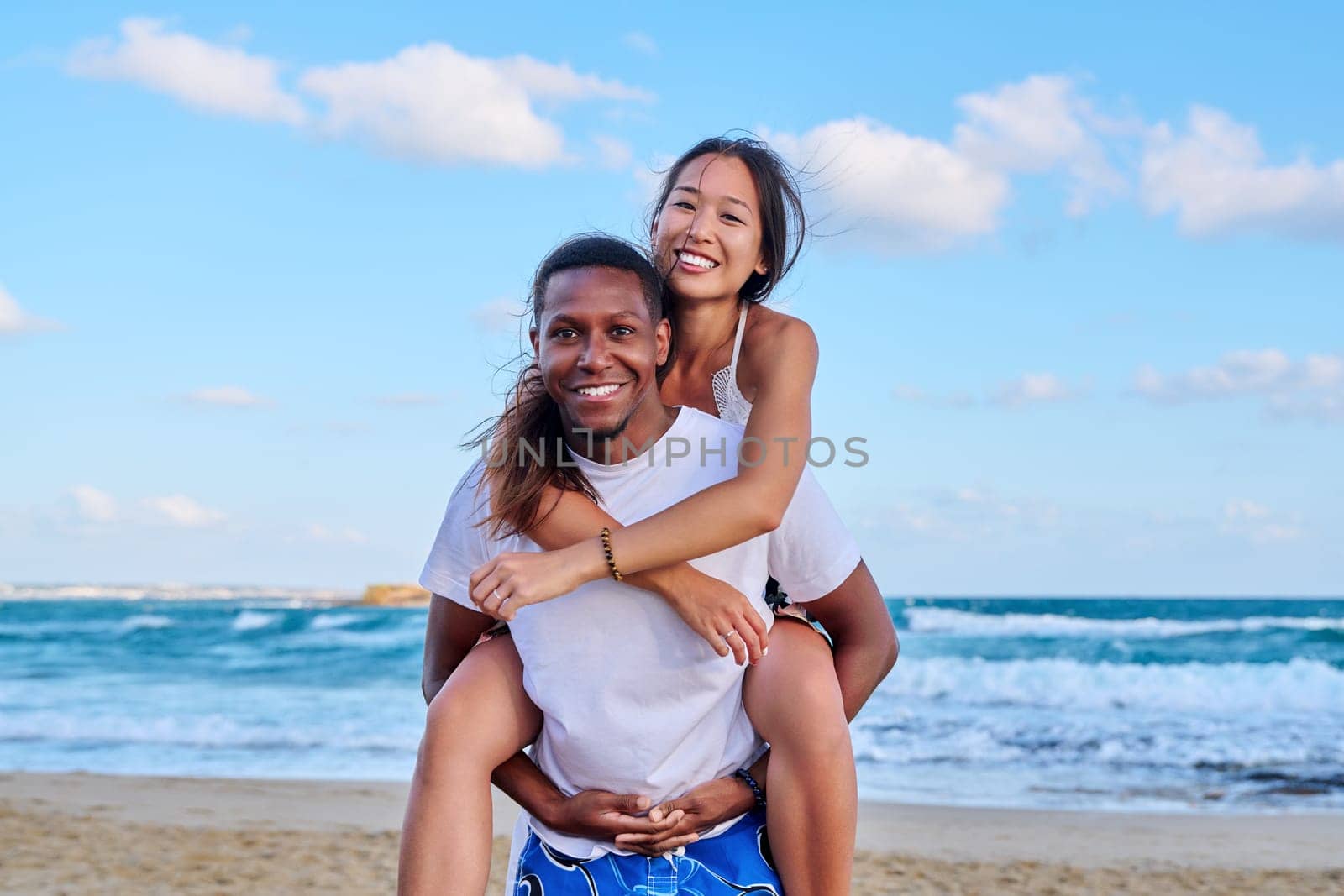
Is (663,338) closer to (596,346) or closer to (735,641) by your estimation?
(596,346)

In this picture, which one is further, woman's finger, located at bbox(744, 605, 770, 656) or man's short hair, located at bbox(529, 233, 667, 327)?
man's short hair, located at bbox(529, 233, 667, 327)

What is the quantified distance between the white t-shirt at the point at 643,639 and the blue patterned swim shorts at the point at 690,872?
3 cm

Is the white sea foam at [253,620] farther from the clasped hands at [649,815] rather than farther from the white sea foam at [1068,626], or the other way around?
the clasped hands at [649,815]

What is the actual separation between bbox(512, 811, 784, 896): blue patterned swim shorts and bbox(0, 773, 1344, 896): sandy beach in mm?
5592

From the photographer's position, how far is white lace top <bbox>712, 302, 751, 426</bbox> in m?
2.96

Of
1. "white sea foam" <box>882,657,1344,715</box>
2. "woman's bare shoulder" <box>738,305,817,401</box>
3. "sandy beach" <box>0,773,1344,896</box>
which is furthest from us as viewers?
"white sea foam" <box>882,657,1344,715</box>

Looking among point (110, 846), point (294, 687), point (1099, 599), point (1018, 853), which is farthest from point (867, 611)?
point (1099, 599)

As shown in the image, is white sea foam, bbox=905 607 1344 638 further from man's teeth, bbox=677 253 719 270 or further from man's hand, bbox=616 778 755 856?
man's hand, bbox=616 778 755 856

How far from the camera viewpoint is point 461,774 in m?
2.32

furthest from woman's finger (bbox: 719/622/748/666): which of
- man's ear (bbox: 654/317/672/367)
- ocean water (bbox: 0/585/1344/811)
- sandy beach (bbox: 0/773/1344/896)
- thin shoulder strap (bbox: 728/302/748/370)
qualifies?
ocean water (bbox: 0/585/1344/811)

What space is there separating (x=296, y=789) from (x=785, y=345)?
8803 millimetres

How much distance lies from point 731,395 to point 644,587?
71cm

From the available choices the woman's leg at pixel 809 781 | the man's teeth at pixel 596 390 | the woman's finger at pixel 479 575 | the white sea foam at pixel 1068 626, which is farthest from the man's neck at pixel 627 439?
the white sea foam at pixel 1068 626

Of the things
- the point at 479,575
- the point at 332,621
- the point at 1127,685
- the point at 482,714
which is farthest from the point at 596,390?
the point at 332,621
